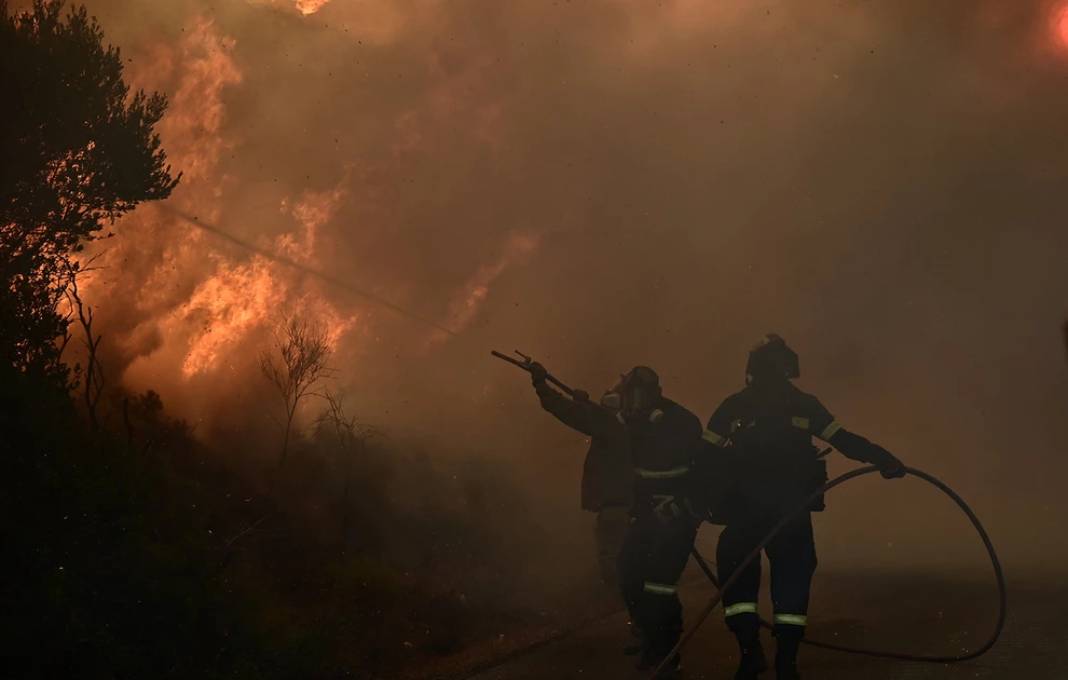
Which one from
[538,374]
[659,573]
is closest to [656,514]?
[659,573]

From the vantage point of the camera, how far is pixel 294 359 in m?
27.3

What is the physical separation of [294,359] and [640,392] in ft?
63.2

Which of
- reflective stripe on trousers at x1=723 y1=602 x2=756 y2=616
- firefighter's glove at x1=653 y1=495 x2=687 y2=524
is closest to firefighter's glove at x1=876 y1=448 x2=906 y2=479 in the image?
reflective stripe on trousers at x1=723 y1=602 x2=756 y2=616

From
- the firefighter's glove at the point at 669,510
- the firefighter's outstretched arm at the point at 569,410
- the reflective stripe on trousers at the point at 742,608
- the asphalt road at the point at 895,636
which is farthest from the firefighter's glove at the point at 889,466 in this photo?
the firefighter's outstretched arm at the point at 569,410

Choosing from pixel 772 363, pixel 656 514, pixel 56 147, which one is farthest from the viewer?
pixel 56 147

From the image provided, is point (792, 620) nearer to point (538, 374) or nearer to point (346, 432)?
point (538, 374)

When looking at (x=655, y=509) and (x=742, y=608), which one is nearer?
(x=742, y=608)

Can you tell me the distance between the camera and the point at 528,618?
16.2m

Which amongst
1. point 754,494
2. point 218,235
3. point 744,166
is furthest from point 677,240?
point 754,494

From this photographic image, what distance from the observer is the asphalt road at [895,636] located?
8.29 meters

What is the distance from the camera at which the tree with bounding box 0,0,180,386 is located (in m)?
16.7

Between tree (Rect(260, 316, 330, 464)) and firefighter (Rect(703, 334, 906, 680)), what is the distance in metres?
18.1

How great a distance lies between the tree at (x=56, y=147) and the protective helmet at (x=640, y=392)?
960 centimetres

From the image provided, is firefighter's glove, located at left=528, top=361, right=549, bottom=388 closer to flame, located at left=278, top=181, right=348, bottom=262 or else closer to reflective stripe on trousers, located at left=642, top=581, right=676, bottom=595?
reflective stripe on trousers, located at left=642, top=581, right=676, bottom=595
